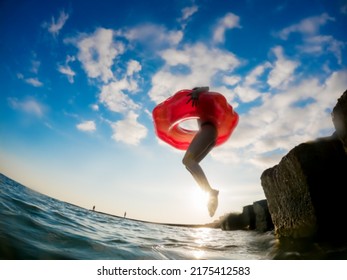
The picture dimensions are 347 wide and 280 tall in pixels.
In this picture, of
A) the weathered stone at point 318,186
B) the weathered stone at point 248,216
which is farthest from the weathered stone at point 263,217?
the weathered stone at point 318,186

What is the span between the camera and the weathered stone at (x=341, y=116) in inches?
118

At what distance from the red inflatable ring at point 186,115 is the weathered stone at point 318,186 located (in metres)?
1.25

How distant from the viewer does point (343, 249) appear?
9.73 ft

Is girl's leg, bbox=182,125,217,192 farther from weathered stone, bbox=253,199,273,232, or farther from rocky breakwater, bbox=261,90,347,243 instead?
weathered stone, bbox=253,199,273,232

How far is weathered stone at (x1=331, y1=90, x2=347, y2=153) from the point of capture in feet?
9.83

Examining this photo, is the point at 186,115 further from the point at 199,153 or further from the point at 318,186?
the point at 318,186

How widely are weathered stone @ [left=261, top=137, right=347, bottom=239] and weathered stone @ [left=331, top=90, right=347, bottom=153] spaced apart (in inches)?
24.5

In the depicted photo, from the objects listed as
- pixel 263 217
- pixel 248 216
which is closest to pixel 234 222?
pixel 248 216

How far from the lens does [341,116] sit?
3.07m

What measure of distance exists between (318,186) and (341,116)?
3.94ft

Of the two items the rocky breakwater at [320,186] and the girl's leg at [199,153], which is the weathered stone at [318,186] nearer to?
the rocky breakwater at [320,186]

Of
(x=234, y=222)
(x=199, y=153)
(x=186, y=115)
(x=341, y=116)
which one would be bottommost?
(x=199, y=153)
